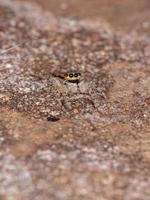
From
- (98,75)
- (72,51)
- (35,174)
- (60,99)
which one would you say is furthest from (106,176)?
(72,51)

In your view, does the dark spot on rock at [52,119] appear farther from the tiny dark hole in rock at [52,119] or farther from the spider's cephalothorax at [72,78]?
the spider's cephalothorax at [72,78]

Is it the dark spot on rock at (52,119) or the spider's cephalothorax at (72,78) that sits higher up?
the spider's cephalothorax at (72,78)

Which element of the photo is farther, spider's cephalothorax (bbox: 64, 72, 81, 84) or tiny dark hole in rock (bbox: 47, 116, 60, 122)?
spider's cephalothorax (bbox: 64, 72, 81, 84)

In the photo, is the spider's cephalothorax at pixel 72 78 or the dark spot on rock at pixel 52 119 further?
the spider's cephalothorax at pixel 72 78

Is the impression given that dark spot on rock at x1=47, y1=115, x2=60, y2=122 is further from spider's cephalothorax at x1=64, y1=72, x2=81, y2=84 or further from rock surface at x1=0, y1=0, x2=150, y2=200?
spider's cephalothorax at x1=64, y1=72, x2=81, y2=84

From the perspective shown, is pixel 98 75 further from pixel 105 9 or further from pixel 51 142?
pixel 105 9

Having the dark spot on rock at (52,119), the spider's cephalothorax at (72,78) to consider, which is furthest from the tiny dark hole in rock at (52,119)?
the spider's cephalothorax at (72,78)

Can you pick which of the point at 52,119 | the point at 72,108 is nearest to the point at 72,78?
the point at 72,108

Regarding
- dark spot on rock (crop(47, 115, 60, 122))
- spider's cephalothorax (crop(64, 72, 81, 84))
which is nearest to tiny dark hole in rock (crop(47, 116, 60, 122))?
dark spot on rock (crop(47, 115, 60, 122))
